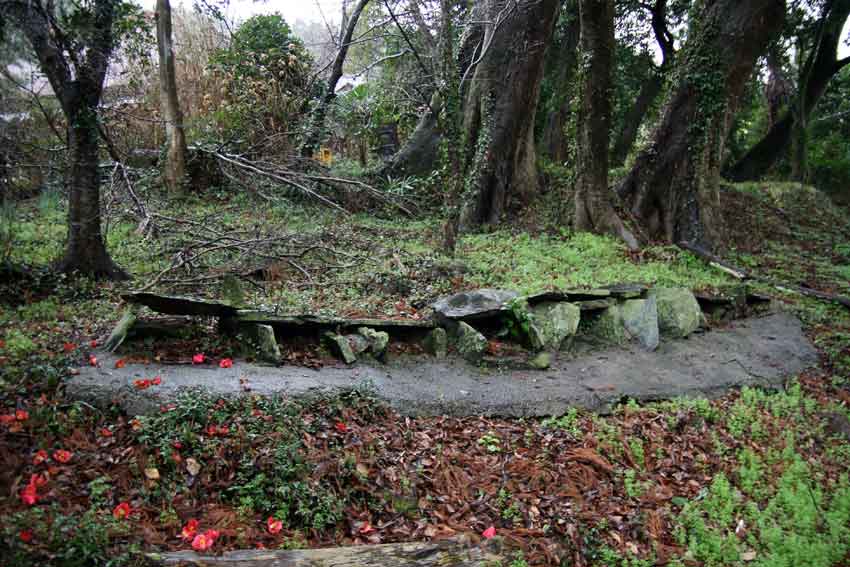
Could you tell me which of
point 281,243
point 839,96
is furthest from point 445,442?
point 839,96

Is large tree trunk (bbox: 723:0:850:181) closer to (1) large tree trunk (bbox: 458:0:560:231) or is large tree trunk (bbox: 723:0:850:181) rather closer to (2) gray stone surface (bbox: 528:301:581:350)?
(1) large tree trunk (bbox: 458:0:560:231)

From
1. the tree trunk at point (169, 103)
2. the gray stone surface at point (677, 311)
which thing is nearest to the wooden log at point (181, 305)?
the gray stone surface at point (677, 311)

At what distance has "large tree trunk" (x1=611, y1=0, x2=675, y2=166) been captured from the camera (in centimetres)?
1522

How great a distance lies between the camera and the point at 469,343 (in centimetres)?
632

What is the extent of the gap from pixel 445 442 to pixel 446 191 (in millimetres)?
5052

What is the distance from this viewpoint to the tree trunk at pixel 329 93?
12.3 m

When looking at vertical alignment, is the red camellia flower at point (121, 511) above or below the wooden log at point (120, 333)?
below

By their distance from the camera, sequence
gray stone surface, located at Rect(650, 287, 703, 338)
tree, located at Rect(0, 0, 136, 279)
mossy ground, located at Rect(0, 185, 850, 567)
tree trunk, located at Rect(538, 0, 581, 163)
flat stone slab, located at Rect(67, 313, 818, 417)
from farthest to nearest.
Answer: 1. tree trunk, located at Rect(538, 0, 581, 163)
2. gray stone surface, located at Rect(650, 287, 703, 338)
3. tree, located at Rect(0, 0, 136, 279)
4. flat stone slab, located at Rect(67, 313, 818, 417)
5. mossy ground, located at Rect(0, 185, 850, 567)

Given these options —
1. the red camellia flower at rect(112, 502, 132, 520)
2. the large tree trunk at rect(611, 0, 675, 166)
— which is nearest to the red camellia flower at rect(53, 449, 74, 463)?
the red camellia flower at rect(112, 502, 132, 520)

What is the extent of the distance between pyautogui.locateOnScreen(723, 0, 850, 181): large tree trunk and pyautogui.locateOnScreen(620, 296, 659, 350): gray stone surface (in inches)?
462

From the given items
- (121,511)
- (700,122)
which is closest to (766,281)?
(700,122)

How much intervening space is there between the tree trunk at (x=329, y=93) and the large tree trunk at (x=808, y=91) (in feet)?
38.5

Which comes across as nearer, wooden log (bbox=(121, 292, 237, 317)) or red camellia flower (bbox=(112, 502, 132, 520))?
red camellia flower (bbox=(112, 502, 132, 520))

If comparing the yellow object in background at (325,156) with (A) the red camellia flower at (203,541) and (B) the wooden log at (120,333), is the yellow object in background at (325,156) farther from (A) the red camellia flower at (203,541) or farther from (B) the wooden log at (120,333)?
(A) the red camellia flower at (203,541)
